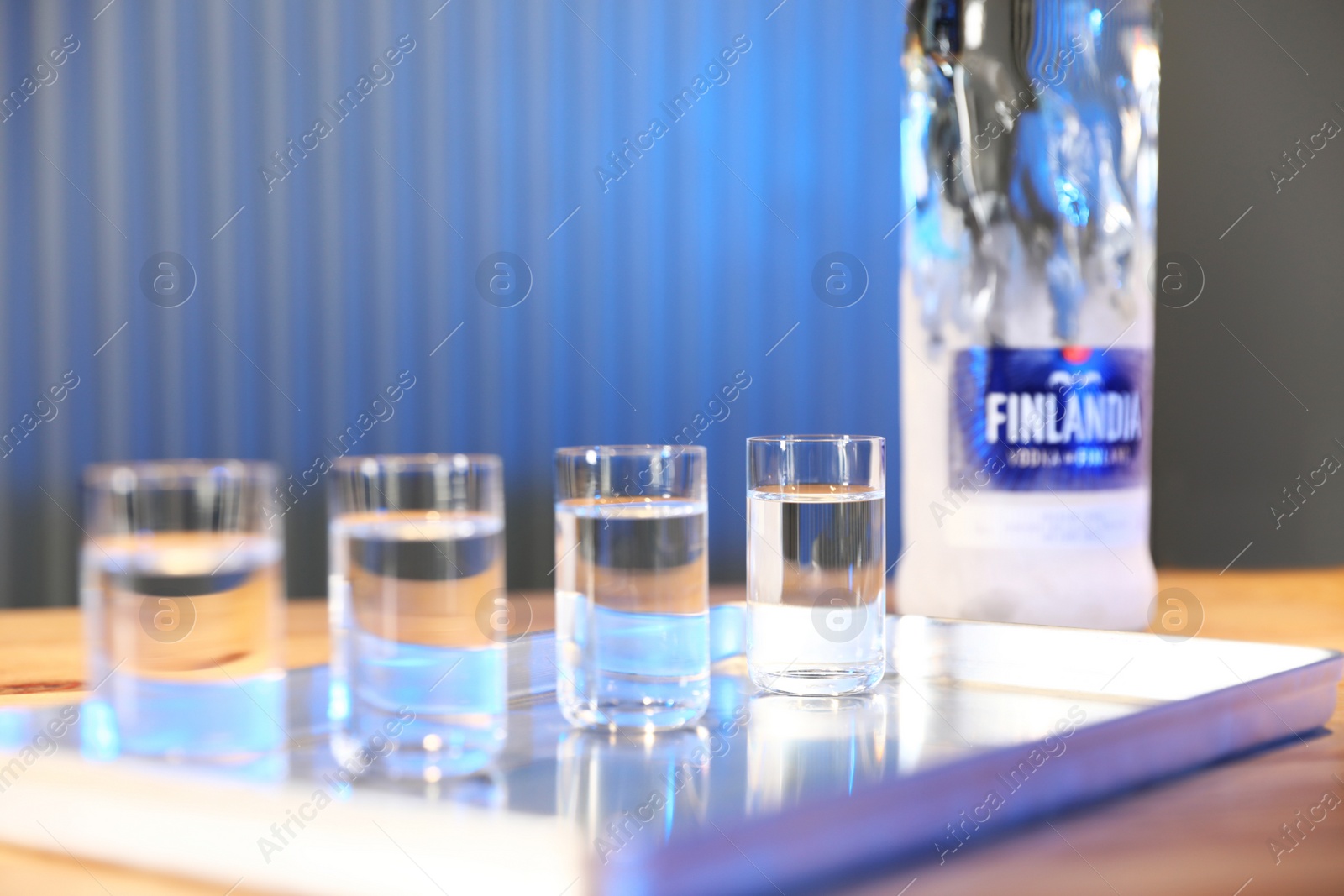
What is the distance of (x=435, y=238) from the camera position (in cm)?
228

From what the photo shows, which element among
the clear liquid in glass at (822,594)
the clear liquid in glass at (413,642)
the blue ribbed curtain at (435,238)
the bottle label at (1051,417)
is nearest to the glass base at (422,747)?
the clear liquid in glass at (413,642)

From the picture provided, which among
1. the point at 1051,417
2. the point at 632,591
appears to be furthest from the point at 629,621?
the point at 1051,417

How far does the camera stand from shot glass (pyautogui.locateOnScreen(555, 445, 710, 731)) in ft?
1.96

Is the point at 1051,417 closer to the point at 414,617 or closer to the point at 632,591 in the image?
the point at 632,591

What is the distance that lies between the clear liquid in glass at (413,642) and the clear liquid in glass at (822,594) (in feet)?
0.67

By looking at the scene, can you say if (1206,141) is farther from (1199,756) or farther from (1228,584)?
(1199,756)

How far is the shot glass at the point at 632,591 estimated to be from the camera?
597mm

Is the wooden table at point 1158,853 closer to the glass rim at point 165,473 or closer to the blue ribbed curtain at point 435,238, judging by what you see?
the glass rim at point 165,473

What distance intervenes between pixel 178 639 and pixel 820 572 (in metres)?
0.32

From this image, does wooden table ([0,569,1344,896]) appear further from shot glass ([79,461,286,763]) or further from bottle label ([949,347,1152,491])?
bottle label ([949,347,1152,491])

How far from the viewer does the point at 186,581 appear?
0.48 meters

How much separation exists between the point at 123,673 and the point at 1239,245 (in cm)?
150

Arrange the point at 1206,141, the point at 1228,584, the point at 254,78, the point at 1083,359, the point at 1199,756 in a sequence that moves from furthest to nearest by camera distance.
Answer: the point at 254,78, the point at 1206,141, the point at 1228,584, the point at 1083,359, the point at 1199,756

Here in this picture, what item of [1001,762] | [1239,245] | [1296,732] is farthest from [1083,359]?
[1239,245]
